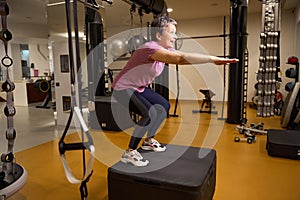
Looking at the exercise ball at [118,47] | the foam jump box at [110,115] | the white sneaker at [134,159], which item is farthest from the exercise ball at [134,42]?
the white sneaker at [134,159]

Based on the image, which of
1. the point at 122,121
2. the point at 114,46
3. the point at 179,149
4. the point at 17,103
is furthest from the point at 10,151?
the point at 17,103

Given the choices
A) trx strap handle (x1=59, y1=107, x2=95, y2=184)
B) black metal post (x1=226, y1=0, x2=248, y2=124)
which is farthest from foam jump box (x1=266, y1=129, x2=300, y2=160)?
trx strap handle (x1=59, y1=107, x2=95, y2=184)

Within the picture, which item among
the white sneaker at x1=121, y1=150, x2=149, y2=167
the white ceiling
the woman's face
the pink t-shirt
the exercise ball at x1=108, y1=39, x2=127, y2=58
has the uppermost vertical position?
the white ceiling

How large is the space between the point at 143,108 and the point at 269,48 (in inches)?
126

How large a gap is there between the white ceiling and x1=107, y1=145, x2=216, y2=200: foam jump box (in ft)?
12.4

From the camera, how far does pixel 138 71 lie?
6.71 feet

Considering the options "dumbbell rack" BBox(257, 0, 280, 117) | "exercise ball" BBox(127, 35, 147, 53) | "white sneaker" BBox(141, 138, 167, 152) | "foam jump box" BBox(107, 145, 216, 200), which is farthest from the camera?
"exercise ball" BBox(127, 35, 147, 53)

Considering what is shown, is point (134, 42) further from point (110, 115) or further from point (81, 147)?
point (81, 147)

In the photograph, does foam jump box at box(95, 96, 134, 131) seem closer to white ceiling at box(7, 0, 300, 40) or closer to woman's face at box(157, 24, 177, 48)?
white ceiling at box(7, 0, 300, 40)

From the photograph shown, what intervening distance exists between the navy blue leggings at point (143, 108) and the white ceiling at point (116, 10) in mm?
3328

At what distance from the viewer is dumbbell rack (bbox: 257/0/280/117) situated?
422cm

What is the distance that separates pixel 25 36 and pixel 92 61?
4.92m

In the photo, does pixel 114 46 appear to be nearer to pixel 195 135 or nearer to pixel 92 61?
pixel 92 61

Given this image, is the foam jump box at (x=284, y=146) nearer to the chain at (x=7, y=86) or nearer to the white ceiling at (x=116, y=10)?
the chain at (x=7, y=86)
